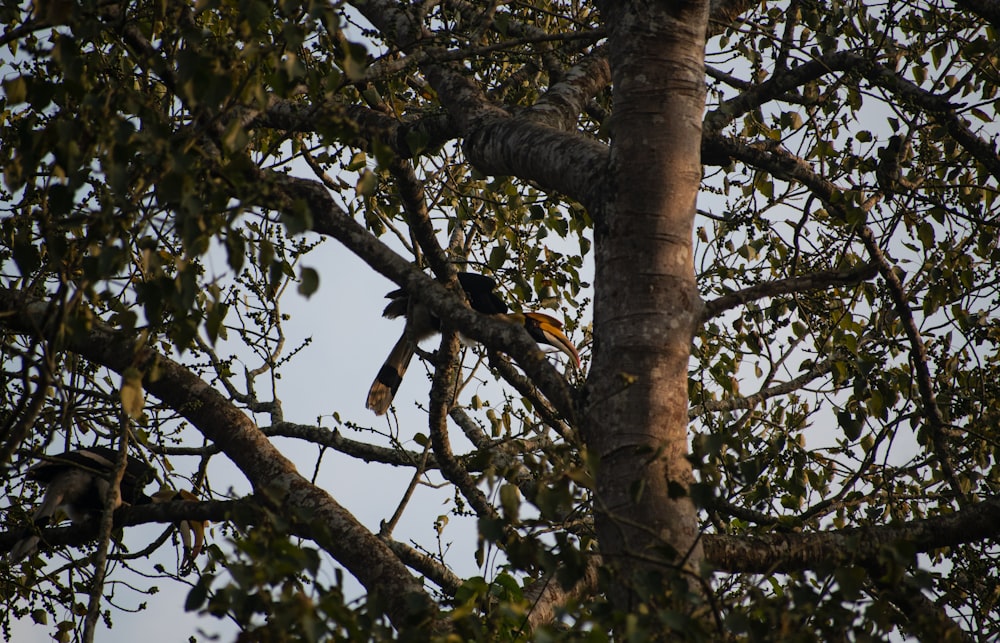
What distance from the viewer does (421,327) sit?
18.3 ft

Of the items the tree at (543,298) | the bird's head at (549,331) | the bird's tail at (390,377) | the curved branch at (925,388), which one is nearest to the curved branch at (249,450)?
the tree at (543,298)

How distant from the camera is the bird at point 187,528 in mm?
3281

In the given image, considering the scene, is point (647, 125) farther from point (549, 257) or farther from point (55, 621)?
point (55, 621)

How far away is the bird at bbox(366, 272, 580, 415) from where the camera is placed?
5215mm

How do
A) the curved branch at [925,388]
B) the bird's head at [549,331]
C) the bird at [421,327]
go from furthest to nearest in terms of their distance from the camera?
the bird at [421,327]
the bird's head at [549,331]
the curved branch at [925,388]

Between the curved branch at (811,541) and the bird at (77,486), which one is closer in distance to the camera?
the curved branch at (811,541)

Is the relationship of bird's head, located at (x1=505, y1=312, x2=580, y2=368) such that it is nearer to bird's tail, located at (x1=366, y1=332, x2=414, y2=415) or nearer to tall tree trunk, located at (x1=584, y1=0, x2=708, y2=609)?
bird's tail, located at (x1=366, y1=332, x2=414, y2=415)

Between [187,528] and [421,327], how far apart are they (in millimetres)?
1882

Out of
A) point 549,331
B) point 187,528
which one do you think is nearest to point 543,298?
point 549,331

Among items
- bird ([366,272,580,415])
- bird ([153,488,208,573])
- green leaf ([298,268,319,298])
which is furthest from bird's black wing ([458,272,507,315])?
green leaf ([298,268,319,298])

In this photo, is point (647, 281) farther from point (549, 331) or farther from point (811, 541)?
point (549, 331)

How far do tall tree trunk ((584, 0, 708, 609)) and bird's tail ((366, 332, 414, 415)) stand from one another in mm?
3077

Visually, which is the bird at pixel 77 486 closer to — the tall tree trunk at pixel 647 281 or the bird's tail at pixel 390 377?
the bird's tail at pixel 390 377

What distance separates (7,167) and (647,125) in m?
1.52
